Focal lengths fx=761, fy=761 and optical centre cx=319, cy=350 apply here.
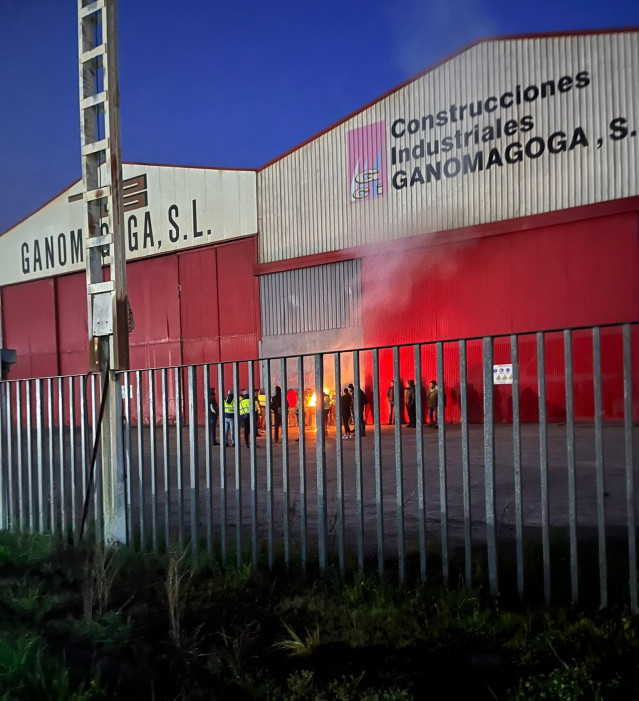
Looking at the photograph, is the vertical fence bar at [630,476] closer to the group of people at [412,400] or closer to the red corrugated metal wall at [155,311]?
the group of people at [412,400]

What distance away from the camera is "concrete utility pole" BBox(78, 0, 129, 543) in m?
7.59

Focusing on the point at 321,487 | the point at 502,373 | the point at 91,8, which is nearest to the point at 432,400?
the point at 502,373

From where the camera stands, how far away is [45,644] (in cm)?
439

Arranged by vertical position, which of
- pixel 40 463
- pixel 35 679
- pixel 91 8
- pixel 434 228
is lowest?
pixel 35 679

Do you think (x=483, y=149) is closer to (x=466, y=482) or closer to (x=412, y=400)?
(x=412, y=400)

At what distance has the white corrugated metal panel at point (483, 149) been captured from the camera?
21.6 metres

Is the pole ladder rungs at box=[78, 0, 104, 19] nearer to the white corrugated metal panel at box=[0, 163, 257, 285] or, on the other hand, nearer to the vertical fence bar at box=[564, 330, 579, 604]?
the vertical fence bar at box=[564, 330, 579, 604]

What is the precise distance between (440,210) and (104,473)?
19.1 m

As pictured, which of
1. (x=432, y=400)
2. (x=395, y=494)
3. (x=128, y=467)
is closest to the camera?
(x=128, y=467)

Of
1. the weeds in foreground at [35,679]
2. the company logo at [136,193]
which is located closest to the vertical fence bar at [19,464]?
the weeds in foreground at [35,679]

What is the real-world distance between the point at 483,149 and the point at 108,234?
18.7m

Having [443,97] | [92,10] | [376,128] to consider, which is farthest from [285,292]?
[92,10]

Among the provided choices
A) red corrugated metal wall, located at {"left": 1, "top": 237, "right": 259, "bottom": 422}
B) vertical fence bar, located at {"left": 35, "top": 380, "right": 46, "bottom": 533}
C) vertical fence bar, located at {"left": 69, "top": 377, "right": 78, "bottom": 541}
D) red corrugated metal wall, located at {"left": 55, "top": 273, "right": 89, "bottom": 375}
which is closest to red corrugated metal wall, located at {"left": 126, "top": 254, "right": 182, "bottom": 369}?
red corrugated metal wall, located at {"left": 1, "top": 237, "right": 259, "bottom": 422}

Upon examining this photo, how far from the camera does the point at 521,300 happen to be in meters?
23.7
